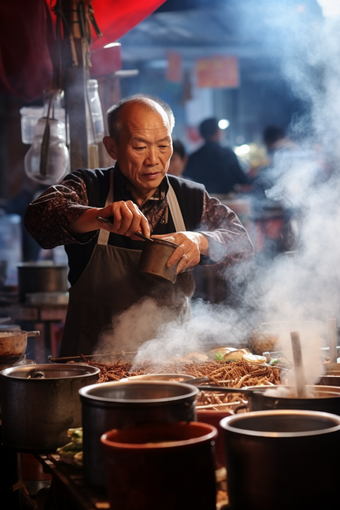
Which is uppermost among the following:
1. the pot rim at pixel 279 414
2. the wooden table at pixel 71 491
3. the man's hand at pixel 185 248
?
the man's hand at pixel 185 248

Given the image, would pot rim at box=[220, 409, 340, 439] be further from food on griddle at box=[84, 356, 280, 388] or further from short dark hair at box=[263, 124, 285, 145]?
short dark hair at box=[263, 124, 285, 145]

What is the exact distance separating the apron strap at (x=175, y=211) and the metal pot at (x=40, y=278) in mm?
2228

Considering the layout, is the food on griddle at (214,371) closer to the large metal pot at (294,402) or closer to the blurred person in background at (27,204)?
the large metal pot at (294,402)

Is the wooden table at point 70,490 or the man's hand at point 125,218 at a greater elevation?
the man's hand at point 125,218

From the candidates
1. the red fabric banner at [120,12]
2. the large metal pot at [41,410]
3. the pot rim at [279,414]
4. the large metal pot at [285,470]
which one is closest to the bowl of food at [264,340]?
the large metal pot at [41,410]

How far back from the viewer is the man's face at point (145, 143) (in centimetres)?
310

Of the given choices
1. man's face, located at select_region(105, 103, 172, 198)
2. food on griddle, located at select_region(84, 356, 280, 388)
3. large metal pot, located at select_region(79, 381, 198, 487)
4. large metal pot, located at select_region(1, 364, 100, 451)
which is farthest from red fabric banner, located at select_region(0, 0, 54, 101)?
large metal pot, located at select_region(79, 381, 198, 487)

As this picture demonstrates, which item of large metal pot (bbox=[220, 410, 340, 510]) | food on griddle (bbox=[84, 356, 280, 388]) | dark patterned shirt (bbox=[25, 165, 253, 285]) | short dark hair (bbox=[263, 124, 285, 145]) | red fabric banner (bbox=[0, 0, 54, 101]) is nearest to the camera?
large metal pot (bbox=[220, 410, 340, 510])

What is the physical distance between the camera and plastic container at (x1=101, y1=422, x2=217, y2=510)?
47.1 inches

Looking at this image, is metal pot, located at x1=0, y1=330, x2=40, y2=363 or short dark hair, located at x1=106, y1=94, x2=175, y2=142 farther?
short dark hair, located at x1=106, y1=94, x2=175, y2=142

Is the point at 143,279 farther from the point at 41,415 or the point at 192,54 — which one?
the point at 192,54

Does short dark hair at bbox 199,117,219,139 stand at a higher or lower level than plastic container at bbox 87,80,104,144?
Result: higher

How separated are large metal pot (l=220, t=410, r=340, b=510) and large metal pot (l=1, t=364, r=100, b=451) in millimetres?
687

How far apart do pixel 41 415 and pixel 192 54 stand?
12.0 metres
